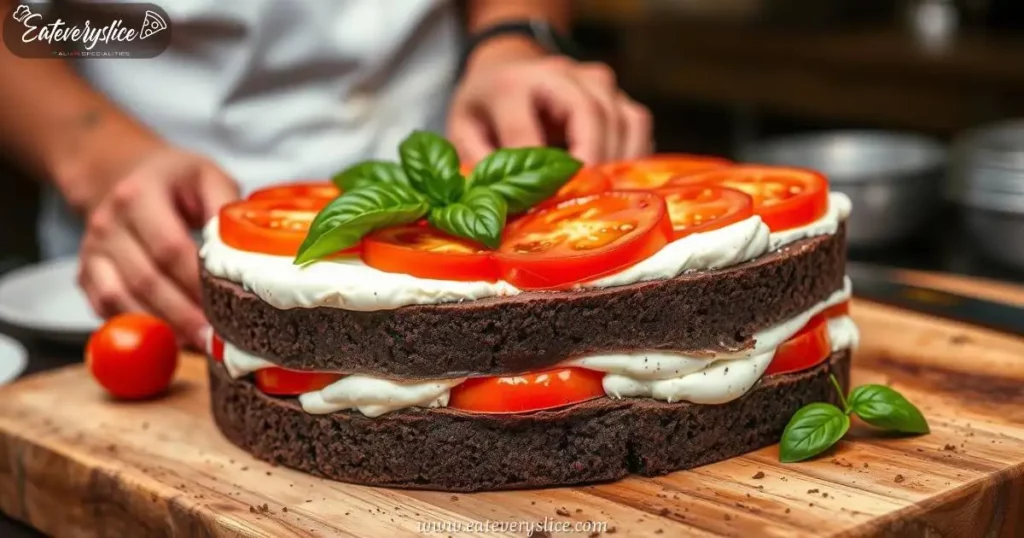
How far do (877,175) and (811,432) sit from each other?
5.76 ft

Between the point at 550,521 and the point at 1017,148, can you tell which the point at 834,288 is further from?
the point at 1017,148

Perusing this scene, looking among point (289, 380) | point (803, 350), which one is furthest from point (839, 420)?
→ point (289, 380)

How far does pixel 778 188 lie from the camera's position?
242cm

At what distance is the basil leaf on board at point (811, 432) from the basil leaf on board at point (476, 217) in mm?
603

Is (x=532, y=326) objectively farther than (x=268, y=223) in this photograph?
No

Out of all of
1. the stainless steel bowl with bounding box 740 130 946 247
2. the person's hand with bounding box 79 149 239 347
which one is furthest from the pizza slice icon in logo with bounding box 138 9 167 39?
the stainless steel bowl with bounding box 740 130 946 247

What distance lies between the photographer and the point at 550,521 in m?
1.95

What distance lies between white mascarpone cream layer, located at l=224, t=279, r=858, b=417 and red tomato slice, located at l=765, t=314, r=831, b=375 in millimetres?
43

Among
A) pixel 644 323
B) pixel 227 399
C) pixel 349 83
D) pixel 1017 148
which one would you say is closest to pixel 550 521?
pixel 644 323

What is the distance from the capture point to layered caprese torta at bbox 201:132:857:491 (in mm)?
2043

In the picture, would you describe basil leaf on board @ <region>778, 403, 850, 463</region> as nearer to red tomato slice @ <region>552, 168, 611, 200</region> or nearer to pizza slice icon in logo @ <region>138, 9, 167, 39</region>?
Answer: red tomato slice @ <region>552, 168, 611, 200</region>

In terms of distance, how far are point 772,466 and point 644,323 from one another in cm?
34

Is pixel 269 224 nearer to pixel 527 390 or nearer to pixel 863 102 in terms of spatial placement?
pixel 527 390
